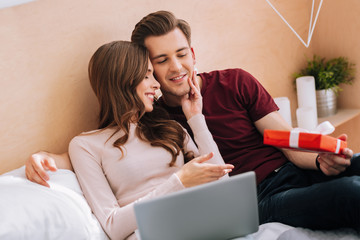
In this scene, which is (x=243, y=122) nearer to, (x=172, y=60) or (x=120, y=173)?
(x=172, y=60)

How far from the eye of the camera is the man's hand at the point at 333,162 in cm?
120

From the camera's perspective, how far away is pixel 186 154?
1.42 m

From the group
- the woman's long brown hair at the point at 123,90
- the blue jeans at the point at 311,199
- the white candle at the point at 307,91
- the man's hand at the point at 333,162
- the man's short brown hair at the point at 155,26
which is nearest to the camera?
the blue jeans at the point at 311,199

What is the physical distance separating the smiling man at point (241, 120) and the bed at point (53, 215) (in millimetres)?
139

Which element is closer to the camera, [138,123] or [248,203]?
[248,203]

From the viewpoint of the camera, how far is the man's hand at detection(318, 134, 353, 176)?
3.95 feet

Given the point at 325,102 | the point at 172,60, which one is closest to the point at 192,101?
the point at 172,60

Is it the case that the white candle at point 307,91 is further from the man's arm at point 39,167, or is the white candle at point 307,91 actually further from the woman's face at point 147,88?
the man's arm at point 39,167

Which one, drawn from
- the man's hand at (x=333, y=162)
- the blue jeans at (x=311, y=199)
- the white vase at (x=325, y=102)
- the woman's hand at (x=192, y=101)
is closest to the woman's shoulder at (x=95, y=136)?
the woman's hand at (x=192, y=101)

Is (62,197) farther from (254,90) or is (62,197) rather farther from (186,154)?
(254,90)

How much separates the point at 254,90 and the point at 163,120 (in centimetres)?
41

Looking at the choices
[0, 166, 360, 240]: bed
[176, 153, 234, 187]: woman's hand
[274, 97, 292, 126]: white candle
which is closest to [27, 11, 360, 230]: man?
[0, 166, 360, 240]: bed

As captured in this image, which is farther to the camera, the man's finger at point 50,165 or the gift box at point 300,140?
the man's finger at point 50,165

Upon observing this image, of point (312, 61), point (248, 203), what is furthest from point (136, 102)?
point (312, 61)
